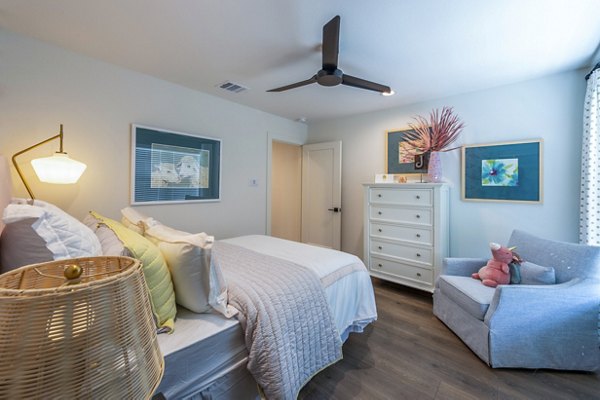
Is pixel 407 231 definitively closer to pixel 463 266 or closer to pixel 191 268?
pixel 463 266

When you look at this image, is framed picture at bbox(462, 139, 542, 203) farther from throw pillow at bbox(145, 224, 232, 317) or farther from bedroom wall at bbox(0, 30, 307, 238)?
throw pillow at bbox(145, 224, 232, 317)

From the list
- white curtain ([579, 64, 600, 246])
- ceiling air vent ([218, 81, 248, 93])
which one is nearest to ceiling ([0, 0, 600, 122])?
ceiling air vent ([218, 81, 248, 93])

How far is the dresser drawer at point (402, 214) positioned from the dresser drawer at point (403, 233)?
9 centimetres

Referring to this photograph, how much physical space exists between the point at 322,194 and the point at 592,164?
304 centimetres

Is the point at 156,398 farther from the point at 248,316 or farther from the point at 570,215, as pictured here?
the point at 570,215

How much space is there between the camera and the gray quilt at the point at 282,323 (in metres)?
1.25

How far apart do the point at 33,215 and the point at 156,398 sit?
2.83 ft

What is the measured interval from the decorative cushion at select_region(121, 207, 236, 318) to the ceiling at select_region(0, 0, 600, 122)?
1.54 meters

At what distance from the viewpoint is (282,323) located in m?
1.34

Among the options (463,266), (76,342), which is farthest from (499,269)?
(76,342)

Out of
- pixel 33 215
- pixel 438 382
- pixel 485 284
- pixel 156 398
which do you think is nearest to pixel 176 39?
pixel 33 215

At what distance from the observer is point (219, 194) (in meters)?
3.31

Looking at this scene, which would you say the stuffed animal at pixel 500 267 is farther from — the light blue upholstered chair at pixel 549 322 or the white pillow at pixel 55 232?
the white pillow at pixel 55 232

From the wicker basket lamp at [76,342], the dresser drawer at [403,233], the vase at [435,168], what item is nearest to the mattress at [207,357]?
the wicker basket lamp at [76,342]
